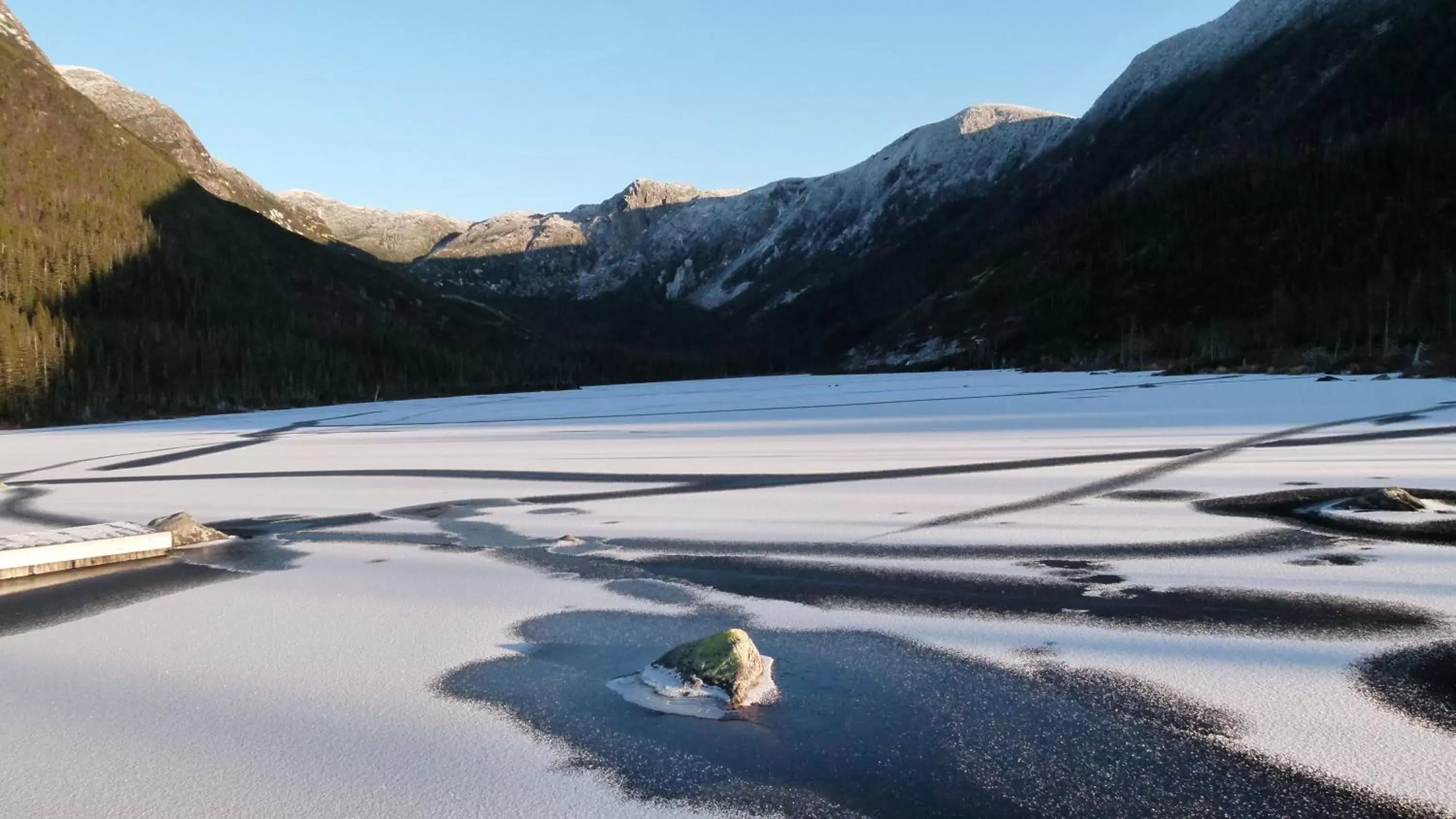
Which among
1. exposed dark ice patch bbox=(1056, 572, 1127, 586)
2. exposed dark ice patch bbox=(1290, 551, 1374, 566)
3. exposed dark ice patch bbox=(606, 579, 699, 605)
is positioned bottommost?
exposed dark ice patch bbox=(606, 579, 699, 605)

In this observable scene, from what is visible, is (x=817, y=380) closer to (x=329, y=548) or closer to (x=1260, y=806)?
(x=329, y=548)

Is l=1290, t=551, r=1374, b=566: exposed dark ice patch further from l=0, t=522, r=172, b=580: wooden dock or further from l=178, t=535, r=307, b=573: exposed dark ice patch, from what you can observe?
l=0, t=522, r=172, b=580: wooden dock

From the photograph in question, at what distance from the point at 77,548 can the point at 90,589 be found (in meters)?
1.46

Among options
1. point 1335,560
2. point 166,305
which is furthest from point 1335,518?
point 166,305

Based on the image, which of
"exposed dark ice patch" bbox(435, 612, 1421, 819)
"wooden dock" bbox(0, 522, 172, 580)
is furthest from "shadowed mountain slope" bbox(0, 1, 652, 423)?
"exposed dark ice patch" bbox(435, 612, 1421, 819)

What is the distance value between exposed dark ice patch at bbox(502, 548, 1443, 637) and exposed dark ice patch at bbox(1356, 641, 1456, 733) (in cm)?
46

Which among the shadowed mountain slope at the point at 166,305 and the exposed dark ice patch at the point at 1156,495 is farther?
the shadowed mountain slope at the point at 166,305

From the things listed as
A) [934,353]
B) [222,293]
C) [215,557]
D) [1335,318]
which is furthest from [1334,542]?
[222,293]

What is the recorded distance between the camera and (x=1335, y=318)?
87.5 metres

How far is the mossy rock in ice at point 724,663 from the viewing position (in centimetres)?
532

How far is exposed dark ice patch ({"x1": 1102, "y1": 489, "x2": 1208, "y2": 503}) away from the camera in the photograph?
37.6 feet

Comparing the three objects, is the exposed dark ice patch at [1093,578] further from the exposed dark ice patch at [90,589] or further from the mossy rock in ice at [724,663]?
the exposed dark ice patch at [90,589]

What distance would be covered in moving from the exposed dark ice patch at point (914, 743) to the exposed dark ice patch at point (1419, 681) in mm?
979

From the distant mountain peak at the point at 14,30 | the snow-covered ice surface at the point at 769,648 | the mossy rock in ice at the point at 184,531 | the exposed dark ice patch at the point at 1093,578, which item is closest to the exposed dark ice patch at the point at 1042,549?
the snow-covered ice surface at the point at 769,648
